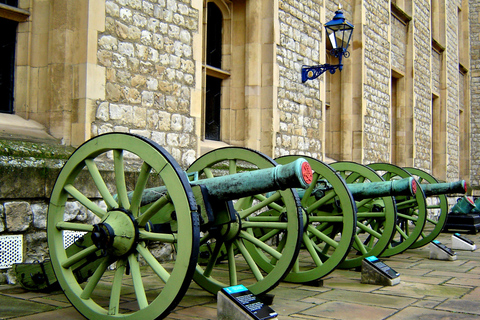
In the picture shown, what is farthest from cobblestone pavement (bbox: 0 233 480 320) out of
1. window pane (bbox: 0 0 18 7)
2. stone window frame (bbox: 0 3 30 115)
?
window pane (bbox: 0 0 18 7)

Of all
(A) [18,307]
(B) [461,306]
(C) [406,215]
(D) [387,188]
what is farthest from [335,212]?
(A) [18,307]

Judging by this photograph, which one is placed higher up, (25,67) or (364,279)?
(25,67)

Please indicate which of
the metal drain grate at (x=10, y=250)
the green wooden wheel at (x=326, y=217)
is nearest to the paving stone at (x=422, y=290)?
the green wooden wheel at (x=326, y=217)

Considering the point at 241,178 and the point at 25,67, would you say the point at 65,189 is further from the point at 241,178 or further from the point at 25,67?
the point at 25,67

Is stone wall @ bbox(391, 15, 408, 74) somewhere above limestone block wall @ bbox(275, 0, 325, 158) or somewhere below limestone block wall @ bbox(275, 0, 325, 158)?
above

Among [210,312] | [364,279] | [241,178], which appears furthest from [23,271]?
[364,279]

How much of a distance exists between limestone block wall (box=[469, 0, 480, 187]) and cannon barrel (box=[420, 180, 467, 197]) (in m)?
13.8

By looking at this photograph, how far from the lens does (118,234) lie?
281 cm

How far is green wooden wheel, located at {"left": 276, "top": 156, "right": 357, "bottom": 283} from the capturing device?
4.21 metres

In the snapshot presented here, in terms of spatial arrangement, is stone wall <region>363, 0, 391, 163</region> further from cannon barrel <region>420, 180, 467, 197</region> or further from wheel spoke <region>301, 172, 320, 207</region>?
wheel spoke <region>301, 172, 320, 207</region>

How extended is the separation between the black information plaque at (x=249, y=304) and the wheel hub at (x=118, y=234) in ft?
1.84

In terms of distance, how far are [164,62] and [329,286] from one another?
2737 mm

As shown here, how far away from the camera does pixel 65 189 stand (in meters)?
3.10

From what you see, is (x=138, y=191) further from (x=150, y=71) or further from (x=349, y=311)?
(x=150, y=71)
